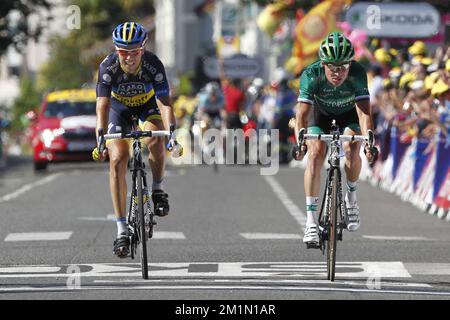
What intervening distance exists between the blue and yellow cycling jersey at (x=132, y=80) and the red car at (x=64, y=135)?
19.6 metres

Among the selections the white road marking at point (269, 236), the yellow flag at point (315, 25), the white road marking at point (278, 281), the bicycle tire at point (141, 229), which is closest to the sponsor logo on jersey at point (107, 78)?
the bicycle tire at point (141, 229)

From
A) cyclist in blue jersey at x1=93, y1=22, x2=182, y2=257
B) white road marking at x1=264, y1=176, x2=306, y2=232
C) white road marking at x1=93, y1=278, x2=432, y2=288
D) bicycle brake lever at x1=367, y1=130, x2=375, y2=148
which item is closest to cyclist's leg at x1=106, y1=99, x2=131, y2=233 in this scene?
cyclist in blue jersey at x1=93, y1=22, x2=182, y2=257

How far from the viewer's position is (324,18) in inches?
1363

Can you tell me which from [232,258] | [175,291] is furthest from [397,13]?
[175,291]

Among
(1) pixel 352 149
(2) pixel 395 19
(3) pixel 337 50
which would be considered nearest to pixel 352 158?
(1) pixel 352 149

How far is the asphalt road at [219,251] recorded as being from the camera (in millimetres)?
11094

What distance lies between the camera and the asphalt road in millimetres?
11094

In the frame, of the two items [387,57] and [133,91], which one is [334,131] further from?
[387,57]

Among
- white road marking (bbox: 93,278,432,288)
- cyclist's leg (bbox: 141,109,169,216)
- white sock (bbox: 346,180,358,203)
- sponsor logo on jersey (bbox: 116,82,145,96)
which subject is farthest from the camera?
cyclist's leg (bbox: 141,109,169,216)

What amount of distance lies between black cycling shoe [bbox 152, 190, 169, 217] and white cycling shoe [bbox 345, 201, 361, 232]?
1.44 metres

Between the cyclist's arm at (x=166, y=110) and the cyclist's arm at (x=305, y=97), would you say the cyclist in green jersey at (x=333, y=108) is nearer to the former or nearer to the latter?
the cyclist's arm at (x=305, y=97)

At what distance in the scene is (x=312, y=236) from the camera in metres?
12.3

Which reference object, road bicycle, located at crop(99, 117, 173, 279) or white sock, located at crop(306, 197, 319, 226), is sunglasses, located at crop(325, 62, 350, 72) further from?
road bicycle, located at crop(99, 117, 173, 279)
